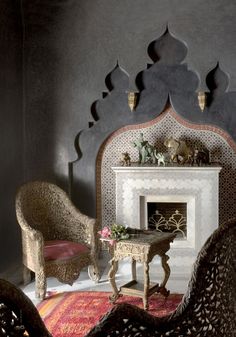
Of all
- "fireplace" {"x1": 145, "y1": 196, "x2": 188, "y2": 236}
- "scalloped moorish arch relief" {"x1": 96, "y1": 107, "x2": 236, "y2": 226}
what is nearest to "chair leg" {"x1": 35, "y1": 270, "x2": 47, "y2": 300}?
"scalloped moorish arch relief" {"x1": 96, "y1": 107, "x2": 236, "y2": 226}

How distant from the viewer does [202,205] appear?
587 centimetres

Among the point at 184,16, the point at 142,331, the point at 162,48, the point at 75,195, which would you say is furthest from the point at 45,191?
the point at 142,331

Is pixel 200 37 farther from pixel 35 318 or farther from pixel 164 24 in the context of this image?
pixel 35 318

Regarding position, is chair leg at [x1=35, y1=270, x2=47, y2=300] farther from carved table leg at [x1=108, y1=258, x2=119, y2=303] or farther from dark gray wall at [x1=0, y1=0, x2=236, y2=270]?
dark gray wall at [x1=0, y1=0, x2=236, y2=270]

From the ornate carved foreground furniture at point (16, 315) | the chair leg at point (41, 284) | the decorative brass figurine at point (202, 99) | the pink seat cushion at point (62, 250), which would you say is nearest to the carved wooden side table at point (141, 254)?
the pink seat cushion at point (62, 250)

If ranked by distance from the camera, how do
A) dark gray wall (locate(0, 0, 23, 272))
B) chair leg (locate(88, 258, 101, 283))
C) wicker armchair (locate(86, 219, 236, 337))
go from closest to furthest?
wicker armchair (locate(86, 219, 236, 337)) → chair leg (locate(88, 258, 101, 283)) → dark gray wall (locate(0, 0, 23, 272))

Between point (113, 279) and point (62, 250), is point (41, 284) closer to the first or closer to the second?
point (62, 250)

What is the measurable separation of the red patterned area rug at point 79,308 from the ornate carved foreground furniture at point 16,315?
2895mm

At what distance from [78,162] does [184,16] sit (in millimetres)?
2270

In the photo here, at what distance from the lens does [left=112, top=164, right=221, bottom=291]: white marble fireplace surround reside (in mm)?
5828

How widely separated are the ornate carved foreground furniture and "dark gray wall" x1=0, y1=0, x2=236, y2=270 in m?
4.55

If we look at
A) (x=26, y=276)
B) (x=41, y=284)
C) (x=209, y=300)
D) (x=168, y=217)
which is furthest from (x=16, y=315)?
(x=168, y=217)

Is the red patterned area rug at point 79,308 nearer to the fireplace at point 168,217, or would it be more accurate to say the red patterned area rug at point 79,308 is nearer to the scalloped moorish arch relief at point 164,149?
the fireplace at point 168,217

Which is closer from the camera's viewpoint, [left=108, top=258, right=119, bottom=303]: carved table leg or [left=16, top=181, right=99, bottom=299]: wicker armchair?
[left=108, top=258, right=119, bottom=303]: carved table leg
